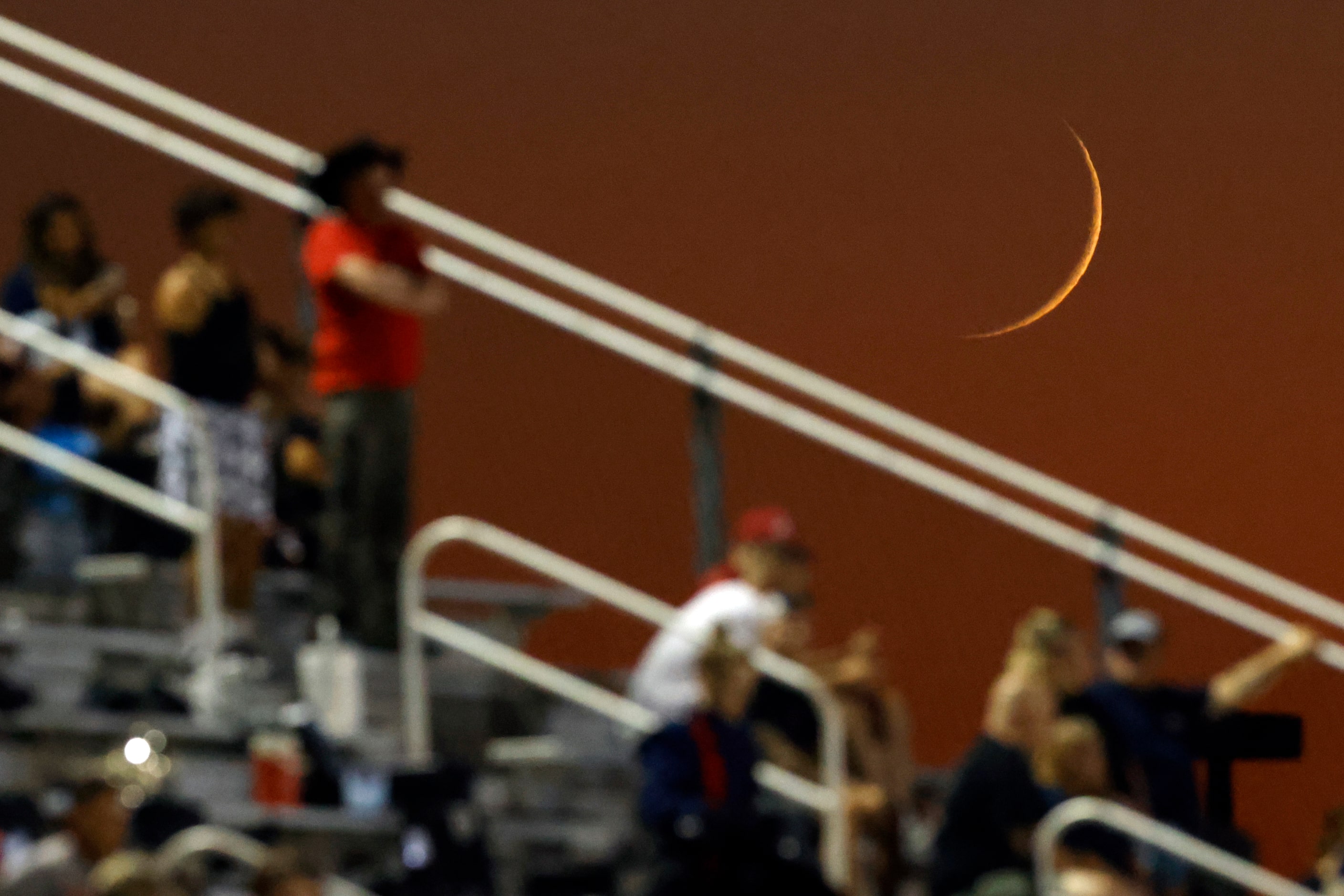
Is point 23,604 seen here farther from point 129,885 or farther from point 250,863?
point 129,885

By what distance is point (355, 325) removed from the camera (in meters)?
7.49

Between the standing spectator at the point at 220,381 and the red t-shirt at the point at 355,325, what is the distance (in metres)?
0.33

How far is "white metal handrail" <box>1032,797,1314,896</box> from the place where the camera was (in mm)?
7422

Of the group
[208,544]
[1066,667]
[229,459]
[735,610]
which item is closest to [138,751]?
[208,544]

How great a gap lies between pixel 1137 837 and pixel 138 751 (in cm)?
260

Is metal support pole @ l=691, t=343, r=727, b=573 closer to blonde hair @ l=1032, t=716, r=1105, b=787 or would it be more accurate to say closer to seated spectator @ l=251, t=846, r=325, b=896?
blonde hair @ l=1032, t=716, r=1105, b=787

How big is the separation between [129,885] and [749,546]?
224 centimetres

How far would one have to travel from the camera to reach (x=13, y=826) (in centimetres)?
673

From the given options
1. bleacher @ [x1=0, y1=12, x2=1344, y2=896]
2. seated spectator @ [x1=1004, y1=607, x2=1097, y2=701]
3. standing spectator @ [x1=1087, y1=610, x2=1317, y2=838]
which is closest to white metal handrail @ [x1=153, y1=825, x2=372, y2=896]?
bleacher @ [x1=0, y1=12, x2=1344, y2=896]

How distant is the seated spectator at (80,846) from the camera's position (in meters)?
6.46

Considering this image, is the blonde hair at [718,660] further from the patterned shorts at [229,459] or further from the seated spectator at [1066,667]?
the patterned shorts at [229,459]

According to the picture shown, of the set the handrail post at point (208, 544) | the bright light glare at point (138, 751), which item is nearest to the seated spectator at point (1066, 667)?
the handrail post at point (208, 544)

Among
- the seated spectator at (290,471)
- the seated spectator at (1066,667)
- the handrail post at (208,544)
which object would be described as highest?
the seated spectator at (290,471)

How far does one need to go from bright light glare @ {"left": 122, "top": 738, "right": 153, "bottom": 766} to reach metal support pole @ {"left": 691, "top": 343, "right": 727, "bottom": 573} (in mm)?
1801
